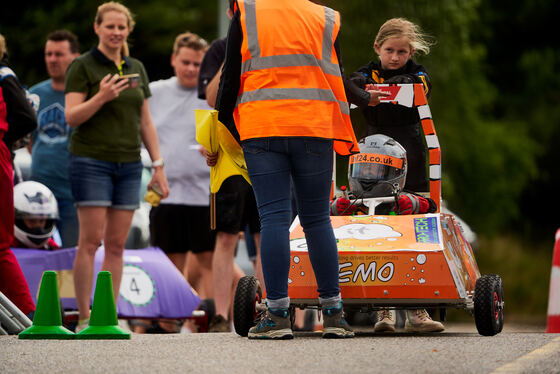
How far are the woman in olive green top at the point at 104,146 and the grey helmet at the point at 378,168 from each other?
174 cm

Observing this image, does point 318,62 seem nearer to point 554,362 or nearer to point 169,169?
point 554,362

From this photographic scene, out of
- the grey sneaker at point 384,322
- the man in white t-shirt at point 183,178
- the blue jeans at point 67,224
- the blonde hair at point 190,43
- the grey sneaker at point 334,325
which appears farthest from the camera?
the blonde hair at point 190,43

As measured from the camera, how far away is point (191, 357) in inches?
261

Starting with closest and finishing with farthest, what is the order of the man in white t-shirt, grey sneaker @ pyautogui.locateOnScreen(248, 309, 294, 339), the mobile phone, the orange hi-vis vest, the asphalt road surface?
1. the asphalt road surface
2. the orange hi-vis vest
3. grey sneaker @ pyautogui.locateOnScreen(248, 309, 294, 339)
4. the mobile phone
5. the man in white t-shirt

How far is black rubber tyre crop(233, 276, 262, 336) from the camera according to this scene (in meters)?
7.97

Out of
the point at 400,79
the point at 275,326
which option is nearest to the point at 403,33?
the point at 400,79

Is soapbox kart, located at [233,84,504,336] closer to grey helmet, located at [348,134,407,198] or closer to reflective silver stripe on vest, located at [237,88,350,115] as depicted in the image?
grey helmet, located at [348,134,407,198]

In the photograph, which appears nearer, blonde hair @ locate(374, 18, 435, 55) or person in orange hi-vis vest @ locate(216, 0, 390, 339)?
person in orange hi-vis vest @ locate(216, 0, 390, 339)

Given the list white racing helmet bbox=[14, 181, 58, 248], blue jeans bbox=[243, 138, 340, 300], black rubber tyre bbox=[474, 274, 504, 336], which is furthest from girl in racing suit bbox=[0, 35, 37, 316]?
black rubber tyre bbox=[474, 274, 504, 336]

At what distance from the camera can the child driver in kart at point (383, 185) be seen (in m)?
8.81

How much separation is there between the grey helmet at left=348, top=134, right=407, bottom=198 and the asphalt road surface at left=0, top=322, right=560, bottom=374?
130 cm

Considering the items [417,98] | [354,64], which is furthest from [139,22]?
[417,98]

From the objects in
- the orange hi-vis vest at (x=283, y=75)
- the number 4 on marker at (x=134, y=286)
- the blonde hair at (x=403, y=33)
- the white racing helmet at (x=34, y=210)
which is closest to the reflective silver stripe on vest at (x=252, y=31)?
the orange hi-vis vest at (x=283, y=75)

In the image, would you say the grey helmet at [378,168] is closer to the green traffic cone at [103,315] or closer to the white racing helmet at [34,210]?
the green traffic cone at [103,315]
